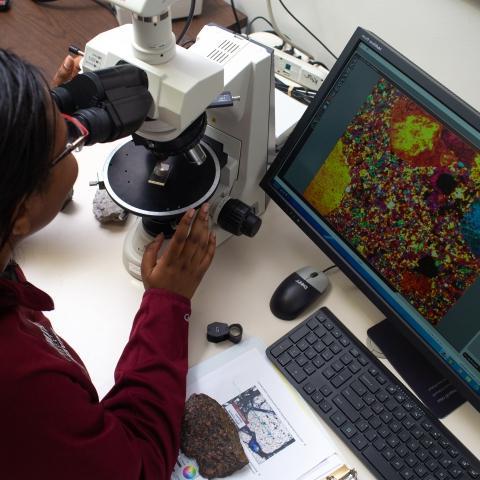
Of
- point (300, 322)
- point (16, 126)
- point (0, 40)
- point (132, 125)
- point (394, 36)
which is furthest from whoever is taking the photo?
point (0, 40)

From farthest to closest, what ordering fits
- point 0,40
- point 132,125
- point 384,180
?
point 0,40, point 384,180, point 132,125

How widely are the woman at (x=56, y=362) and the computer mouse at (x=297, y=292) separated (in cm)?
17

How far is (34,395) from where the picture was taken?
544 millimetres

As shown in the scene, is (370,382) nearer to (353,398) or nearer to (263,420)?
(353,398)

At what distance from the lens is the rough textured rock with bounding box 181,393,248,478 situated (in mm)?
726

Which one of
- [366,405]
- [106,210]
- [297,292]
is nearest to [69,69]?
[106,210]

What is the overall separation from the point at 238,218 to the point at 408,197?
0.97 ft

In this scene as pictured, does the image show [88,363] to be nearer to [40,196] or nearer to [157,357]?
[157,357]

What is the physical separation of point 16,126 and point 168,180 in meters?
0.38

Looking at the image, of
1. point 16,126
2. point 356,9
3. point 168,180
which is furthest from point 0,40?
point 16,126

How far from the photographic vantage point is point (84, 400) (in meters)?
0.62

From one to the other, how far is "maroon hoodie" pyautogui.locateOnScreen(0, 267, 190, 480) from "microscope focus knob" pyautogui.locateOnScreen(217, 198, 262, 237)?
0.54 feet

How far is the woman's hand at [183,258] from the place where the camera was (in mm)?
846

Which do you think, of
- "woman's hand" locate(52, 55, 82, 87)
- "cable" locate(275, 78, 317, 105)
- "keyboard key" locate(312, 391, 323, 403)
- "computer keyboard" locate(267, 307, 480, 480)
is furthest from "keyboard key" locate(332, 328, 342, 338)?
"woman's hand" locate(52, 55, 82, 87)
